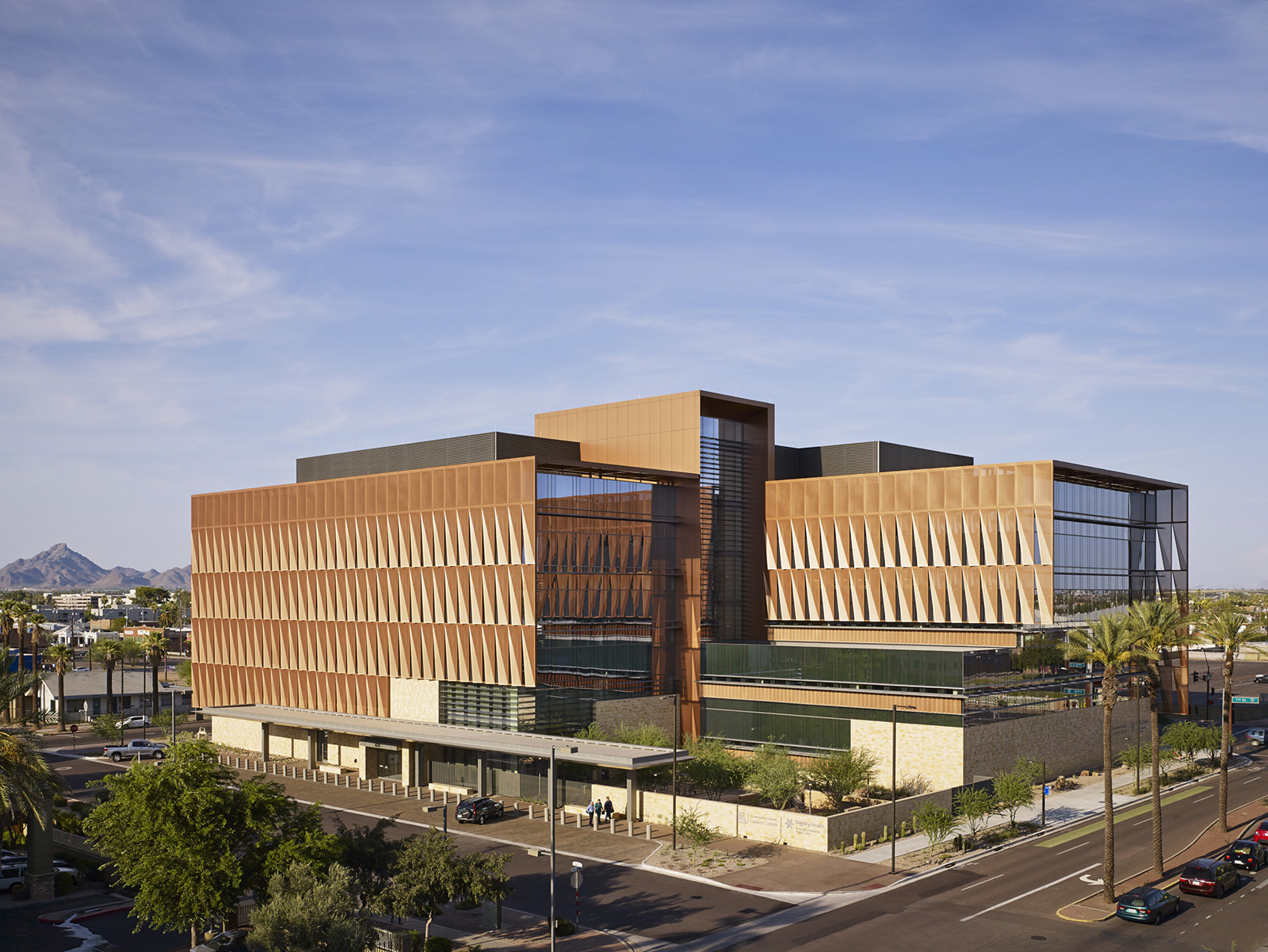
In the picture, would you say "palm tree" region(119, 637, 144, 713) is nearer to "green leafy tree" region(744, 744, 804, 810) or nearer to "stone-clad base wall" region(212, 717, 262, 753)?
"stone-clad base wall" region(212, 717, 262, 753)

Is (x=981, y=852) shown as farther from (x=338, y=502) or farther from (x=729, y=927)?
(x=338, y=502)

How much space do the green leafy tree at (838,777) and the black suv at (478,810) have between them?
17.8 m

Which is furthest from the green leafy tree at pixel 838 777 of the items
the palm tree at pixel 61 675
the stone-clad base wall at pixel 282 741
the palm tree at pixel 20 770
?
the palm tree at pixel 61 675

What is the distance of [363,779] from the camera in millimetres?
75188

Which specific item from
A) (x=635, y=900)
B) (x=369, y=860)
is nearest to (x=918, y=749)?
(x=635, y=900)

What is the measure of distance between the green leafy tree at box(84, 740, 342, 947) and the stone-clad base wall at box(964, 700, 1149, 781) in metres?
40.4

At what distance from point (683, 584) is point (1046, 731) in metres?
26.9

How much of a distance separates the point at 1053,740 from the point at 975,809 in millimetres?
20624

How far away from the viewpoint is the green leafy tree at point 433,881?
1486 inches

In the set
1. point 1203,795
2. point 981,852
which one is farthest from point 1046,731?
point 981,852

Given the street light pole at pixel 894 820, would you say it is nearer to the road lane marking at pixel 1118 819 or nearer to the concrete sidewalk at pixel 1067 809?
the concrete sidewalk at pixel 1067 809

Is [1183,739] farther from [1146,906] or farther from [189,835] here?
[189,835]

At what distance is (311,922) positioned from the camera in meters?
32.3

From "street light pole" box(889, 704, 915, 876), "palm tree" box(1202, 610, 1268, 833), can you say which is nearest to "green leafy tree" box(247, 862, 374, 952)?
"street light pole" box(889, 704, 915, 876)
